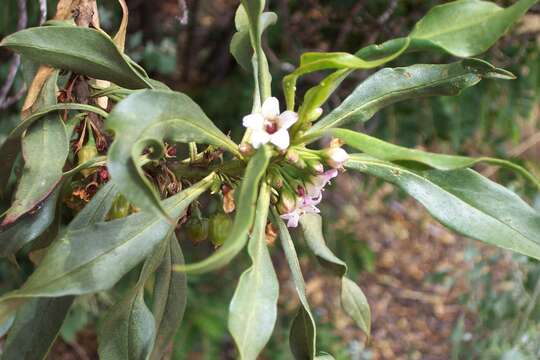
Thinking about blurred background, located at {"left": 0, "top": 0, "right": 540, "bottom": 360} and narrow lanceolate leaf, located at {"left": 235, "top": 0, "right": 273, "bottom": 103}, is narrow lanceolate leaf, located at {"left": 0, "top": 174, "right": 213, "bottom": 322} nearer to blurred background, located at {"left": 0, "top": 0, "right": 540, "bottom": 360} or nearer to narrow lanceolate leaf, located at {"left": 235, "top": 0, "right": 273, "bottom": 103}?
narrow lanceolate leaf, located at {"left": 235, "top": 0, "right": 273, "bottom": 103}

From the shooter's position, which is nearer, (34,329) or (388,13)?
(34,329)

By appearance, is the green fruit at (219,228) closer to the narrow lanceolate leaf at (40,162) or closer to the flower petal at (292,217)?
the flower petal at (292,217)

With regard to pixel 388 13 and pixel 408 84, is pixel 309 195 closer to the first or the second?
pixel 408 84

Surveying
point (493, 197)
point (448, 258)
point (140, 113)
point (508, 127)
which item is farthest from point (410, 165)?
point (448, 258)

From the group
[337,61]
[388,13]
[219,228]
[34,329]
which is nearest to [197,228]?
[219,228]

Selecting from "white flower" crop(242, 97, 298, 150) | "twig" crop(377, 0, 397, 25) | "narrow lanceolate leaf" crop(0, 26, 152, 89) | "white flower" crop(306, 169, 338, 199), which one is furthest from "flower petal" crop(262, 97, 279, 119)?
"twig" crop(377, 0, 397, 25)

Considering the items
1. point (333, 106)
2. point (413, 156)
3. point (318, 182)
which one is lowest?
point (333, 106)

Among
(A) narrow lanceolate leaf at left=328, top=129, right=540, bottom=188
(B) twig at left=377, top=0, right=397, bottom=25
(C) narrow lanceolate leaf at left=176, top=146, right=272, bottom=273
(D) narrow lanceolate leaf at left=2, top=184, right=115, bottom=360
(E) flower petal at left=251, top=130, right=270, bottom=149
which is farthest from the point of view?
(B) twig at left=377, top=0, right=397, bottom=25
